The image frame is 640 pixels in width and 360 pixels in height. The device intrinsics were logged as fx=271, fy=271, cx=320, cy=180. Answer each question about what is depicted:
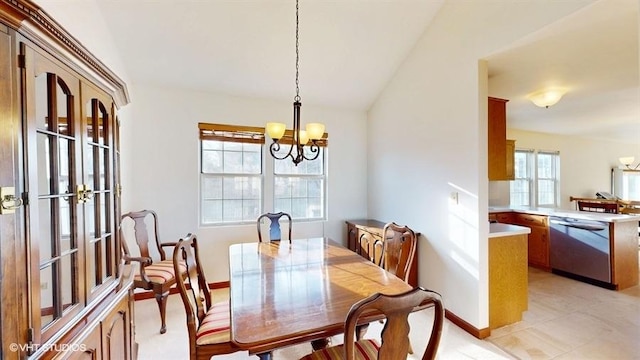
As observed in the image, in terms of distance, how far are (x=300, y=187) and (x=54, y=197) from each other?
3.10m

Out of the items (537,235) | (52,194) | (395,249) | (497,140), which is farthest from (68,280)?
(537,235)

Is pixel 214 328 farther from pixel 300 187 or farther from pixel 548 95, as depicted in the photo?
pixel 548 95

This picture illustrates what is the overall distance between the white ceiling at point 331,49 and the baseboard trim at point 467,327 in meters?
2.40

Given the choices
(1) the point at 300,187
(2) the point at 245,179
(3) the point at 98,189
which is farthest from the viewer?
(1) the point at 300,187

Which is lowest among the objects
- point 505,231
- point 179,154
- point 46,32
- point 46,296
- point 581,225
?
point 581,225

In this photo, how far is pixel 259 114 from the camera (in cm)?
370

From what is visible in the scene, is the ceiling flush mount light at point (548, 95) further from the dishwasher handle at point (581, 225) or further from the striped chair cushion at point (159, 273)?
the striped chair cushion at point (159, 273)

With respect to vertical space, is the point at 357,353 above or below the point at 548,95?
below

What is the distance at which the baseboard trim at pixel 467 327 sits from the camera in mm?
2367

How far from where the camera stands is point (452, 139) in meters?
2.65

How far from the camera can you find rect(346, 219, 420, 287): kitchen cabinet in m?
3.21

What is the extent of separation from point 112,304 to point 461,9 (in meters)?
3.44

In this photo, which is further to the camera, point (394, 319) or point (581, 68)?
point (581, 68)

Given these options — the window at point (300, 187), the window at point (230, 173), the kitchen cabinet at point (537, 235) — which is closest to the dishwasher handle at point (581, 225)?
the kitchen cabinet at point (537, 235)
